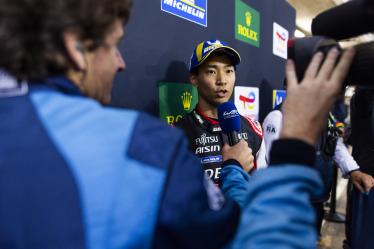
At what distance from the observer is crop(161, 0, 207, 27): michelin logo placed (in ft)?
4.59

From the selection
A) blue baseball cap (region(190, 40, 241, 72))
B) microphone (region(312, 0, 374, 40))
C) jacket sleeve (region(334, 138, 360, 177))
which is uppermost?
blue baseball cap (region(190, 40, 241, 72))

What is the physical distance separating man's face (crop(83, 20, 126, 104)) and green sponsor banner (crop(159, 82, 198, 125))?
0.86m

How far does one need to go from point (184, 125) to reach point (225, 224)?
881 mm

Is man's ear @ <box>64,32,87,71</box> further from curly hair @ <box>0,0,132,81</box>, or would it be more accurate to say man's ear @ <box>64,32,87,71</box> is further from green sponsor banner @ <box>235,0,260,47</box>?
green sponsor banner @ <box>235,0,260,47</box>

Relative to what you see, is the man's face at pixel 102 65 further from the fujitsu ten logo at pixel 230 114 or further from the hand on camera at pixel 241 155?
the fujitsu ten logo at pixel 230 114

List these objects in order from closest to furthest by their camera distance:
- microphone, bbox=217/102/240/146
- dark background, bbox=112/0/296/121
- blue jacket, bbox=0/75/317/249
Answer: blue jacket, bbox=0/75/317/249, microphone, bbox=217/102/240/146, dark background, bbox=112/0/296/121

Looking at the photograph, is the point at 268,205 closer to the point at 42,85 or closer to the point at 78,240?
the point at 78,240

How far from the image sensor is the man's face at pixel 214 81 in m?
1.35

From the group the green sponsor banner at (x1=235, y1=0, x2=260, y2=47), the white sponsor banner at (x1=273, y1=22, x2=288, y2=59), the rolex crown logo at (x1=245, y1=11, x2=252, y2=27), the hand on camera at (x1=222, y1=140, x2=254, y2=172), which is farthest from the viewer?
the white sponsor banner at (x1=273, y1=22, x2=288, y2=59)

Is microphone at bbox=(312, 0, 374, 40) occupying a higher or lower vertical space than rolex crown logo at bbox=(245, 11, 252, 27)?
lower

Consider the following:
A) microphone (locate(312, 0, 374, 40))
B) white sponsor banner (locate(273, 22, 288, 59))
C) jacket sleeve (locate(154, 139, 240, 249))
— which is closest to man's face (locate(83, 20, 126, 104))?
jacket sleeve (locate(154, 139, 240, 249))

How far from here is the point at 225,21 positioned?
1.94m

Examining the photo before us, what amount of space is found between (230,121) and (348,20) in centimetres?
51

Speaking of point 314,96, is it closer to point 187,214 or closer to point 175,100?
point 187,214
